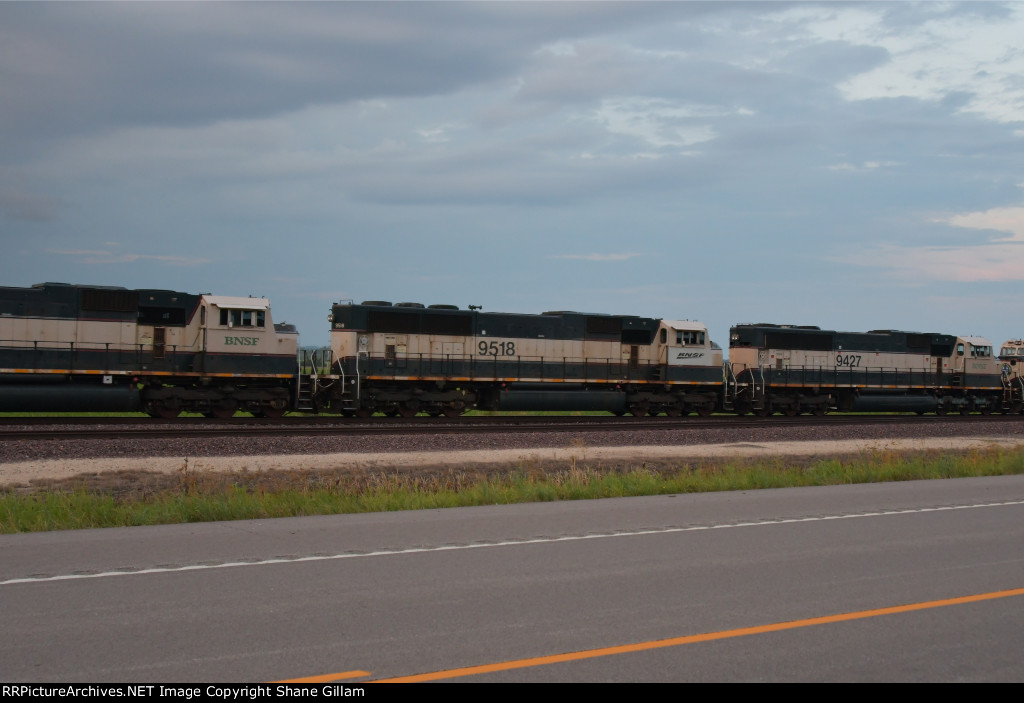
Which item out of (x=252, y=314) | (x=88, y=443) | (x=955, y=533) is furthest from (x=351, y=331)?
(x=955, y=533)

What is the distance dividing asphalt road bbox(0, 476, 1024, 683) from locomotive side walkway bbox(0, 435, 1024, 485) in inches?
277

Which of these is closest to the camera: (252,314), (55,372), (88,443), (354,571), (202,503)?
(354,571)

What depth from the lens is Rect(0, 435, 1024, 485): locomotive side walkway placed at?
687 inches

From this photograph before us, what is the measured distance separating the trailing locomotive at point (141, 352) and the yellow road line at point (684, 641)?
2562 cm

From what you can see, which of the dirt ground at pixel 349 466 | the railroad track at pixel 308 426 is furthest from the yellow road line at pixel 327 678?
the railroad track at pixel 308 426

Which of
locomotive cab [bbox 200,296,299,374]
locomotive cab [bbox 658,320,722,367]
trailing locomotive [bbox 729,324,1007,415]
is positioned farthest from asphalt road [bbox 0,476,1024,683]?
trailing locomotive [bbox 729,324,1007,415]

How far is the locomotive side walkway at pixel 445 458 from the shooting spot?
57.2ft

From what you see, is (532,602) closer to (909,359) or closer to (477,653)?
(477,653)

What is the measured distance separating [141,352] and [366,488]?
1685 cm

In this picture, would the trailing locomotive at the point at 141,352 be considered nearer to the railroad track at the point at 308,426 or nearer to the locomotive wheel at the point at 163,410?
the locomotive wheel at the point at 163,410

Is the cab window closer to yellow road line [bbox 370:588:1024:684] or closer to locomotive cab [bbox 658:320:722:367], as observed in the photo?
locomotive cab [bbox 658:320:722:367]

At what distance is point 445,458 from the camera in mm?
20375
